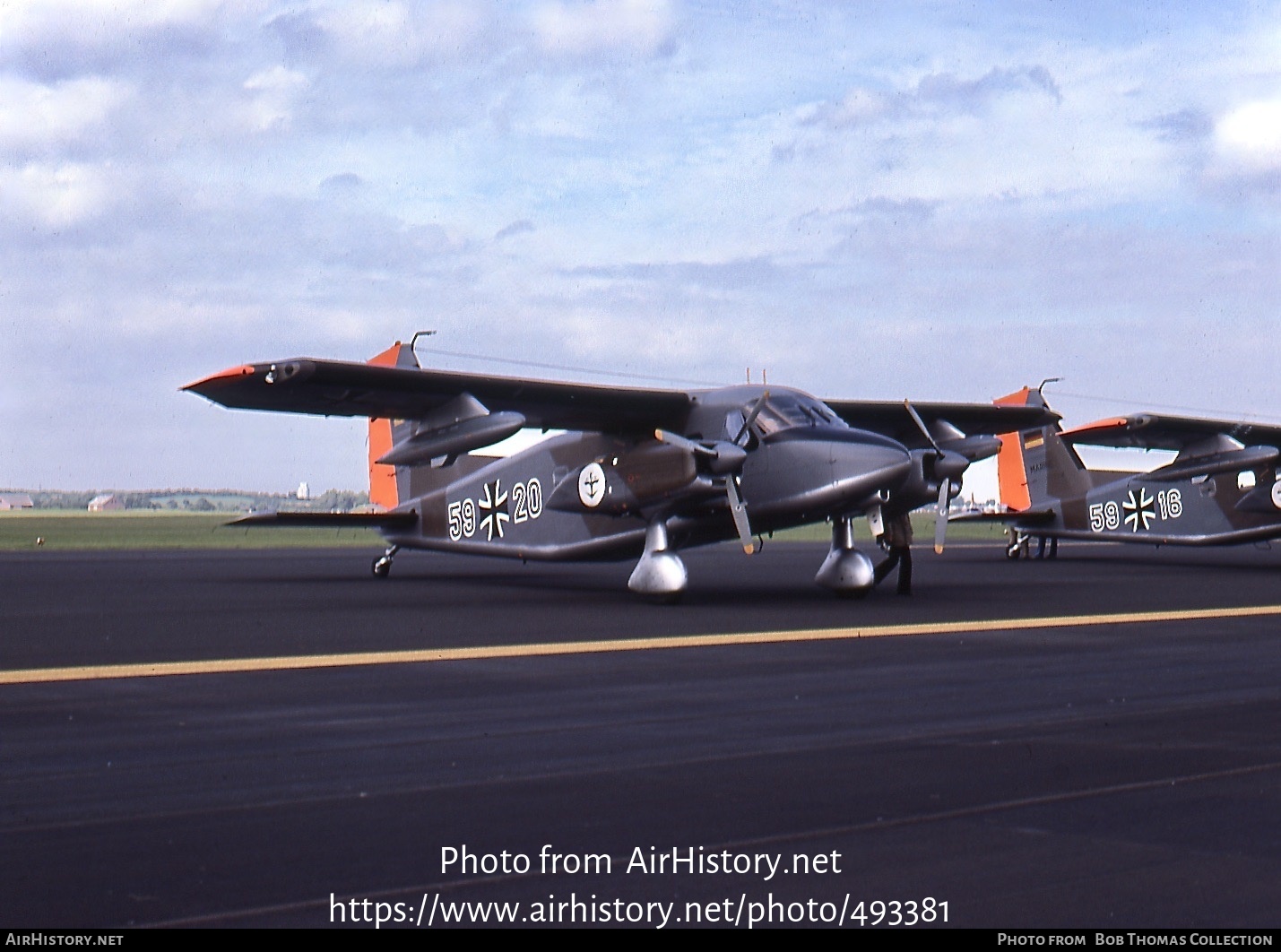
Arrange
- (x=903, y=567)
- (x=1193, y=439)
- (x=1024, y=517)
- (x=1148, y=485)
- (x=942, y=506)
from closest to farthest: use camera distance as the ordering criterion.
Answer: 1. (x=942, y=506)
2. (x=903, y=567)
3. (x=1193, y=439)
4. (x=1148, y=485)
5. (x=1024, y=517)

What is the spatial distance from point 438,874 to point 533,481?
18695 mm

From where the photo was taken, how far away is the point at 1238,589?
2231cm

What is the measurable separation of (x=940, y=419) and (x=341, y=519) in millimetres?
11881

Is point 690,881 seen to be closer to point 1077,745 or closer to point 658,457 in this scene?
point 1077,745

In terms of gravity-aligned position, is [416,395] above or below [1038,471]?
above

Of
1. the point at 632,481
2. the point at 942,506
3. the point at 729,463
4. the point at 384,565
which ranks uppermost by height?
the point at 729,463

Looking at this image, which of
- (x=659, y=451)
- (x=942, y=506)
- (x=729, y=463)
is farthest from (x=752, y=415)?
(x=942, y=506)

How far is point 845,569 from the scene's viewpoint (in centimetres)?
2000

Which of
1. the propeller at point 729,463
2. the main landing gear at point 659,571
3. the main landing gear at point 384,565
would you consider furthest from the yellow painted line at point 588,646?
the main landing gear at point 384,565

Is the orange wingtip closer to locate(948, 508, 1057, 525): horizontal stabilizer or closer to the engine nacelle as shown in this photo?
the engine nacelle

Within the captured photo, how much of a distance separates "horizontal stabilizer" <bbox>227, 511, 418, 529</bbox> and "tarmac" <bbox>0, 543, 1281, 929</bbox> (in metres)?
10.2

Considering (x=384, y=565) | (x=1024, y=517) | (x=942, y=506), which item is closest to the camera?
(x=942, y=506)

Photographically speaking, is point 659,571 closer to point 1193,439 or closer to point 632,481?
point 632,481
